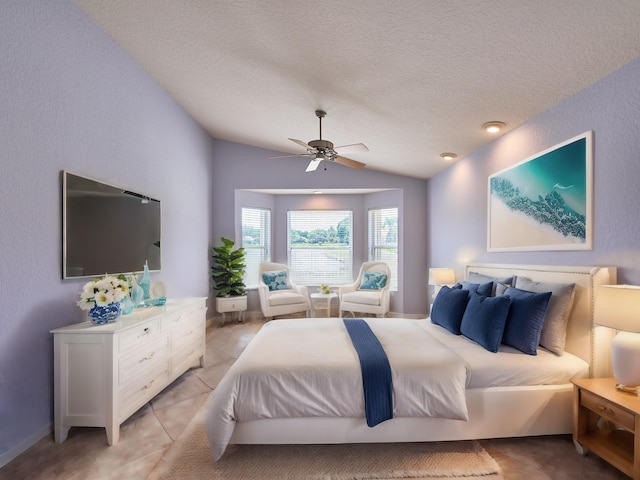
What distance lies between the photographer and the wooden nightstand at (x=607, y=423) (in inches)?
65.4

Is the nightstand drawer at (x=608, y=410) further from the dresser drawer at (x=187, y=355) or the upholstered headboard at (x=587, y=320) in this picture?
the dresser drawer at (x=187, y=355)

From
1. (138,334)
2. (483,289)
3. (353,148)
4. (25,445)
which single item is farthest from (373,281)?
(25,445)

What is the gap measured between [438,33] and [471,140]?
1.92 m

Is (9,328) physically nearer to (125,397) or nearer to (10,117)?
(125,397)

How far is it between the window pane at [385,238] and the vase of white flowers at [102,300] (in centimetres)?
465

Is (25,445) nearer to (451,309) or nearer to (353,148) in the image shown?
(451,309)

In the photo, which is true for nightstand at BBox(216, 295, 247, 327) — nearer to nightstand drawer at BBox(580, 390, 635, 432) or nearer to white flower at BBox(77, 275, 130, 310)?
white flower at BBox(77, 275, 130, 310)

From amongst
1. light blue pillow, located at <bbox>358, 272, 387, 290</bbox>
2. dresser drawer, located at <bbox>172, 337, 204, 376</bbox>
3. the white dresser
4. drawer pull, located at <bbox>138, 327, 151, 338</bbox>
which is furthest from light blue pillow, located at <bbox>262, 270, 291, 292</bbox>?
the white dresser

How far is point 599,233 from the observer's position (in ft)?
7.52

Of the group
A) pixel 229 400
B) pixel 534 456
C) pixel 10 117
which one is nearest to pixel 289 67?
A: pixel 10 117

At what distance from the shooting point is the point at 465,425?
206cm

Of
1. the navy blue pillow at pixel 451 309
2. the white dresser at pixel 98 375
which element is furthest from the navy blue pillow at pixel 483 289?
the white dresser at pixel 98 375

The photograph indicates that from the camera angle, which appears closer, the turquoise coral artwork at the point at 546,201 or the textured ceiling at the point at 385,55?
the textured ceiling at the point at 385,55

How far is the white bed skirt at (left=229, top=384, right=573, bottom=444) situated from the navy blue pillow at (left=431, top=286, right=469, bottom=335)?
738 millimetres
